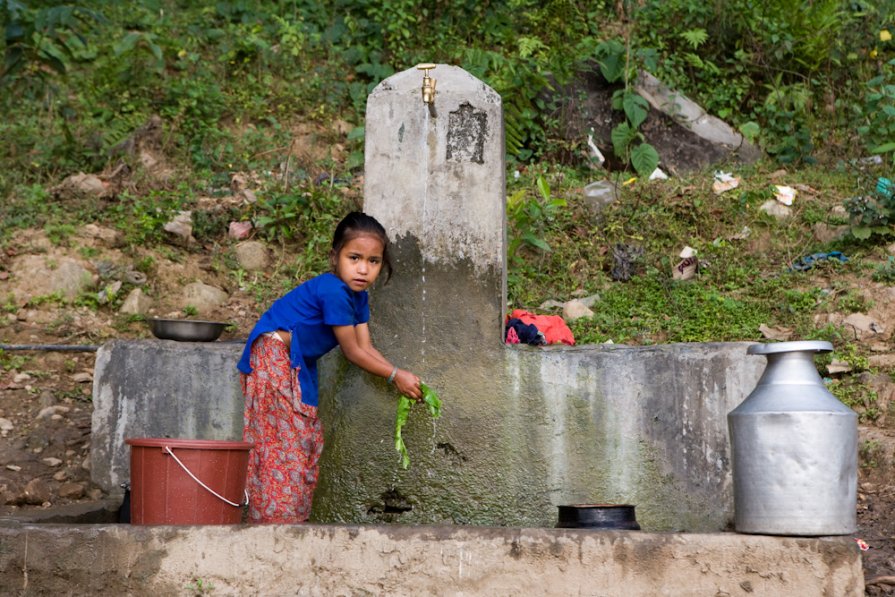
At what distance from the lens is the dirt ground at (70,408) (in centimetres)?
448

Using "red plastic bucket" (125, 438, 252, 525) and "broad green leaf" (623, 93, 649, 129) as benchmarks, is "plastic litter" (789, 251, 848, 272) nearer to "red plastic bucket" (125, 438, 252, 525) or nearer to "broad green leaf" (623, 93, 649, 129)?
"broad green leaf" (623, 93, 649, 129)

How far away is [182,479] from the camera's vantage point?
3.37m

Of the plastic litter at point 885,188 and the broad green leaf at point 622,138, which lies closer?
the plastic litter at point 885,188

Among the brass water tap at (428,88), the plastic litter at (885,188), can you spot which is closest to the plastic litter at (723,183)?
the plastic litter at (885,188)

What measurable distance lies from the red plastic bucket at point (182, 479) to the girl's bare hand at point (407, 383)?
2.16 ft

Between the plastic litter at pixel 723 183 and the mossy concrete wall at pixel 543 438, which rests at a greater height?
the plastic litter at pixel 723 183

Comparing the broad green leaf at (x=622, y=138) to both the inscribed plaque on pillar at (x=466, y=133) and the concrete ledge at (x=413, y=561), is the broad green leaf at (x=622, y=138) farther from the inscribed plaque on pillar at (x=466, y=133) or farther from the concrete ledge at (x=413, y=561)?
the concrete ledge at (x=413, y=561)

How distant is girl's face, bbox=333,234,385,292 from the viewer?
3738 millimetres

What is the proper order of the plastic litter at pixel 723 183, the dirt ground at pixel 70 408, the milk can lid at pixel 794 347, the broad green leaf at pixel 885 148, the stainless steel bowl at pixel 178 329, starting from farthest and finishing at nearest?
the plastic litter at pixel 723 183 < the broad green leaf at pixel 885 148 < the dirt ground at pixel 70 408 < the stainless steel bowl at pixel 178 329 < the milk can lid at pixel 794 347

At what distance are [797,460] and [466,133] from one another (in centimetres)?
182

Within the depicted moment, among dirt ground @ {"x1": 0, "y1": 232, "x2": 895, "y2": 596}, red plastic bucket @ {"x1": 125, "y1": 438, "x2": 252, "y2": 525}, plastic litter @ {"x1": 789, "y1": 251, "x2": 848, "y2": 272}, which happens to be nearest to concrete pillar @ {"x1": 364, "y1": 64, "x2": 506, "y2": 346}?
red plastic bucket @ {"x1": 125, "y1": 438, "x2": 252, "y2": 525}

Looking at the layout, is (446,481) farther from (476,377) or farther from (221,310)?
(221,310)

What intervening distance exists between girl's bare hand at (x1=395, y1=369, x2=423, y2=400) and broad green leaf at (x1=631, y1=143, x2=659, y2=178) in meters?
4.33

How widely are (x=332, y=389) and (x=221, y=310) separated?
95.7 inches
